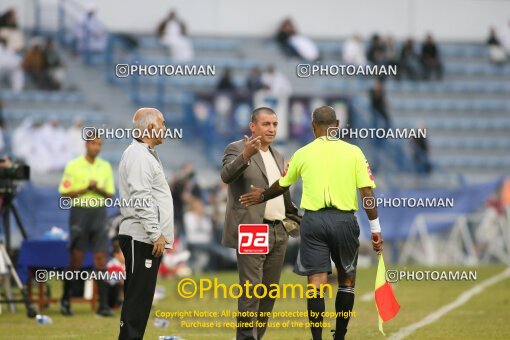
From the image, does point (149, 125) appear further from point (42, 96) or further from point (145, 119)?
point (42, 96)

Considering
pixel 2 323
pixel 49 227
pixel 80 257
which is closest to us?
pixel 2 323

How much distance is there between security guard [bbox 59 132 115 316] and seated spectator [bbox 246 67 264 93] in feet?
49.3

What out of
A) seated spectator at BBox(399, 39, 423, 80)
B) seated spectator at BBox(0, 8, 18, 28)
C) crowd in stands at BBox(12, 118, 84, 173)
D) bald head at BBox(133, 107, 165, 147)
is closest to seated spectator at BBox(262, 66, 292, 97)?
seated spectator at BBox(399, 39, 423, 80)

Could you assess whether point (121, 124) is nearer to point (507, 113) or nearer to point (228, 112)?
point (228, 112)

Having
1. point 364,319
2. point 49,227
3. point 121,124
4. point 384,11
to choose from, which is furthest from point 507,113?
point 364,319

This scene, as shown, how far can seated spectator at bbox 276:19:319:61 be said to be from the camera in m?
35.2

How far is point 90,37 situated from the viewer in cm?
3325

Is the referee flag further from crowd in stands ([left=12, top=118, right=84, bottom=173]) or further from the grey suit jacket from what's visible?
crowd in stands ([left=12, top=118, right=84, bottom=173])

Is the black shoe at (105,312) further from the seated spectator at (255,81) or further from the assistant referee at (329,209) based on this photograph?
the seated spectator at (255,81)

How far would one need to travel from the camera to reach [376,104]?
32.4 metres

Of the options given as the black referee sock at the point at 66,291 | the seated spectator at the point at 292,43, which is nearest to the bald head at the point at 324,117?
the black referee sock at the point at 66,291

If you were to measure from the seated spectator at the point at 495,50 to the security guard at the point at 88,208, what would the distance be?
22491mm

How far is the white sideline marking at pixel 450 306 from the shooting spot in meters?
14.0

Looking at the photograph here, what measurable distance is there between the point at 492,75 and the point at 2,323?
24.0m
